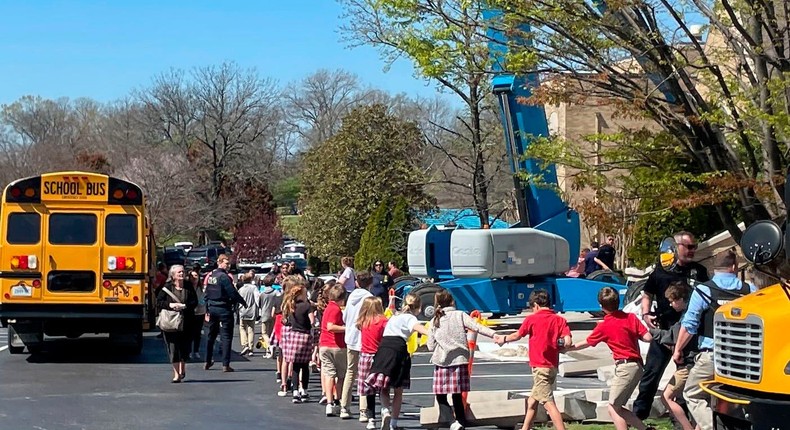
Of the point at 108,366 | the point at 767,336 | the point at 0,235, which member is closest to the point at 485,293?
the point at 108,366

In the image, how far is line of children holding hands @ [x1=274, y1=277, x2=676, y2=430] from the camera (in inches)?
407

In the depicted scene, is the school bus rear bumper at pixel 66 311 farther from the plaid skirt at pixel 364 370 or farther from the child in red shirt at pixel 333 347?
the plaid skirt at pixel 364 370

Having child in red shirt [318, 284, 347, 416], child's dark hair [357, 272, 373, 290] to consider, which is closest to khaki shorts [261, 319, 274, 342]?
child's dark hair [357, 272, 373, 290]

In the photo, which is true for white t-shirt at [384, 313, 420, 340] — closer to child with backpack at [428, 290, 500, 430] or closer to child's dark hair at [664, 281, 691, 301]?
child with backpack at [428, 290, 500, 430]

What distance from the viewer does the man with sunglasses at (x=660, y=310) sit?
34.6 ft

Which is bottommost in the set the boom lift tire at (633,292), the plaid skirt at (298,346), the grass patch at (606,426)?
the grass patch at (606,426)

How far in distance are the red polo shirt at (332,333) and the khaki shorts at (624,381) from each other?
3.68 meters

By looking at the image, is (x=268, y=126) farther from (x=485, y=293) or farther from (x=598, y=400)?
(x=598, y=400)

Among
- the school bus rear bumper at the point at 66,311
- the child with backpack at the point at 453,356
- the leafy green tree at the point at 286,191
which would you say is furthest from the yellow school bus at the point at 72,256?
the leafy green tree at the point at 286,191

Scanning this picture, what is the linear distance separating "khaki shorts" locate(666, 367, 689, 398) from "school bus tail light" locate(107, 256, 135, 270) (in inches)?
429

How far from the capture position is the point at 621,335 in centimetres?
1034

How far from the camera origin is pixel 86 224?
1886cm

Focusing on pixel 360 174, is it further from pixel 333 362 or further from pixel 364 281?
pixel 333 362

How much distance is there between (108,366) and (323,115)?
191ft
